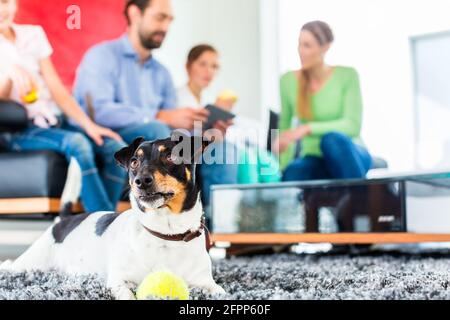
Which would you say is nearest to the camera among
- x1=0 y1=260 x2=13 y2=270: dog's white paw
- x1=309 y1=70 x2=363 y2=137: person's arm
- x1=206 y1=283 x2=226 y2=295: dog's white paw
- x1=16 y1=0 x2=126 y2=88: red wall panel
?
x1=206 y1=283 x2=226 y2=295: dog's white paw

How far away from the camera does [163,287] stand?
34.4 inches

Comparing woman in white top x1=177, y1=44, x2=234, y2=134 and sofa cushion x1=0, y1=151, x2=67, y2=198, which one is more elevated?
woman in white top x1=177, y1=44, x2=234, y2=134

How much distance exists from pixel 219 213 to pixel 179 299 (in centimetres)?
126

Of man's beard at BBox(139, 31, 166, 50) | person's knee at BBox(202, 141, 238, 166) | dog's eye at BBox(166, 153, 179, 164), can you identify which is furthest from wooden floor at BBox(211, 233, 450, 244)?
dog's eye at BBox(166, 153, 179, 164)

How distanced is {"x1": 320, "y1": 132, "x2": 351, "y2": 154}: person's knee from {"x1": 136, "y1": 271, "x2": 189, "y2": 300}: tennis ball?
4.12 ft

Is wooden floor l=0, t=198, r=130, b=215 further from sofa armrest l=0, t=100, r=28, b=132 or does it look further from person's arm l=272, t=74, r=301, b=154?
person's arm l=272, t=74, r=301, b=154

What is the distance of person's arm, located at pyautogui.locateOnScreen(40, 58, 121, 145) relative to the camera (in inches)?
70.0

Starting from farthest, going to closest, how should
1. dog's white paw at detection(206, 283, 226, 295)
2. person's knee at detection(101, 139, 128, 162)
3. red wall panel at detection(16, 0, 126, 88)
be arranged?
person's knee at detection(101, 139, 128, 162) → red wall panel at detection(16, 0, 126, 88) → dog's white paw at detection(206, 283, 226, 295)

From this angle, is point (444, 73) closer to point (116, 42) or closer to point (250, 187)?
point (250, 187)

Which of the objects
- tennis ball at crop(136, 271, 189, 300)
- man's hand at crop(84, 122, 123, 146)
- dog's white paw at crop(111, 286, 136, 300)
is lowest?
dog's white paw at crop(111, 286, 136, 300)

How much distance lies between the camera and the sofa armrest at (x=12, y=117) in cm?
184

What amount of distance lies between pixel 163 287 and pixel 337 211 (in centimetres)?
117

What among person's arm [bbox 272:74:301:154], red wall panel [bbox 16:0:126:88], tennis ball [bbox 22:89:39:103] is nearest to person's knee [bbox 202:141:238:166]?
person's arm [bbox 272:74:301:154]

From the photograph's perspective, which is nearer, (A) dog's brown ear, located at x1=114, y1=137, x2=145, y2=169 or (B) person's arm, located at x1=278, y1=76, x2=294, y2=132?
(A) dog's brown ear, located at x1=114, y1=137, x2=145, y2=169
